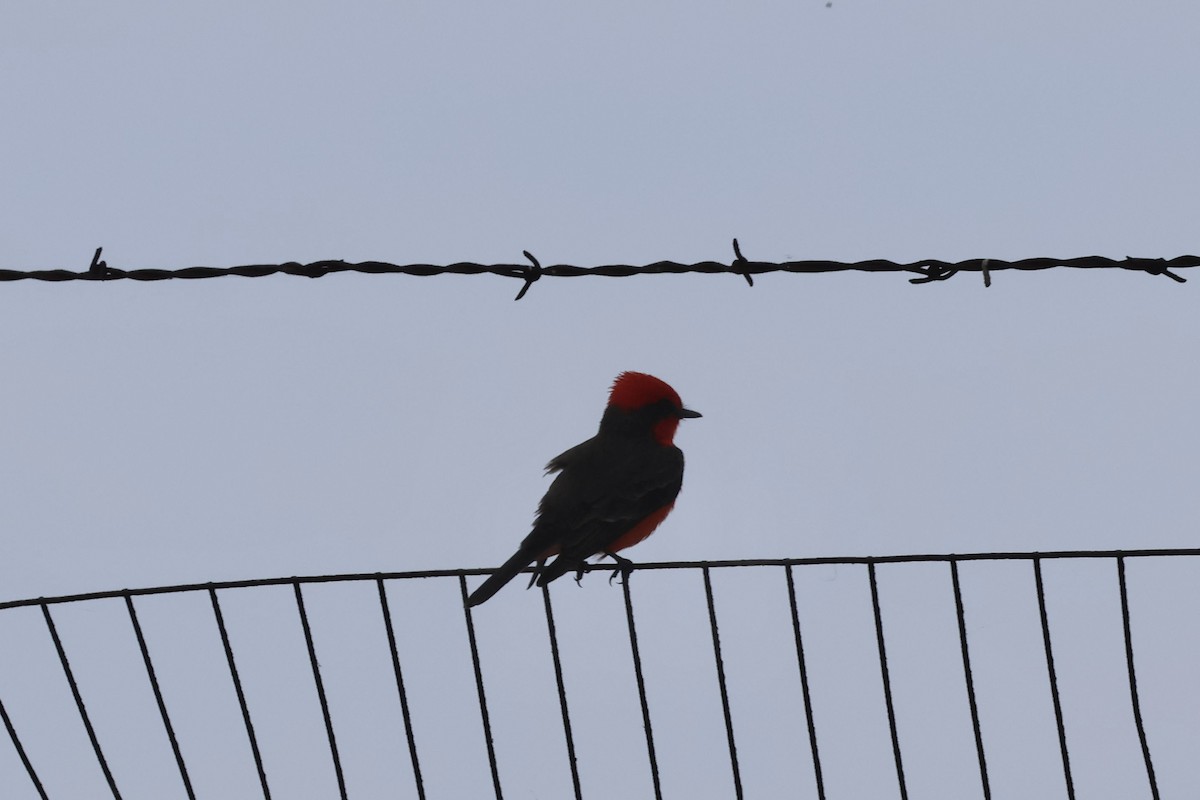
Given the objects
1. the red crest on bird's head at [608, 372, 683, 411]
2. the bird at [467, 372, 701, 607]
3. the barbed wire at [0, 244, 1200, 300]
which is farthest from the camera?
the red crest on bird's head at [608, 372, 683, 411]

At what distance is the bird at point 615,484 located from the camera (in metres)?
5.01

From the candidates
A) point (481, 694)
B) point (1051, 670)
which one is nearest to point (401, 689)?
point (481, 694)

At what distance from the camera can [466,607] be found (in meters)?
3.99

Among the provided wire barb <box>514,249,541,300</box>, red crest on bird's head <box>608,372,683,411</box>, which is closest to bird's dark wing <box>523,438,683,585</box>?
red crest on bird's head <box>608,372,683,411</box>

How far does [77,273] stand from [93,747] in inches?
56.2

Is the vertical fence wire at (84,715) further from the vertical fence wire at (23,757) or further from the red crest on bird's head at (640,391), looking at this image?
the red crest on bird's head at (640,391)

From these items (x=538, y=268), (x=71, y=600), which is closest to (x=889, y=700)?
(x=538, y=268)

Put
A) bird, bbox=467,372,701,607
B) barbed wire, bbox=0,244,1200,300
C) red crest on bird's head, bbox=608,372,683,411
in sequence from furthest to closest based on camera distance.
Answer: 1. red crest on bird's head, bbox=608,372,683,411
2. bird, bbox=467,372,701,607
3. barbed wire, bbox=0,244,1200,300

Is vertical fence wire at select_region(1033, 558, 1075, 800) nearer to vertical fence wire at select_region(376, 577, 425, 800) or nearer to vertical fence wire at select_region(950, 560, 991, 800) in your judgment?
vertical fence wire at select_region(950, 560, 991, 800)

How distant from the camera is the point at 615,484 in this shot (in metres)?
5.32

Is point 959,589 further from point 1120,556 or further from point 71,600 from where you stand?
point 71,600

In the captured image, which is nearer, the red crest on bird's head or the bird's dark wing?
the bird's dark wing

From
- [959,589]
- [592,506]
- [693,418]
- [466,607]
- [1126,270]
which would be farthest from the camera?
[693,418]

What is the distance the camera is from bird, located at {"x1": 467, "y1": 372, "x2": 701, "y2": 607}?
5.01 m
